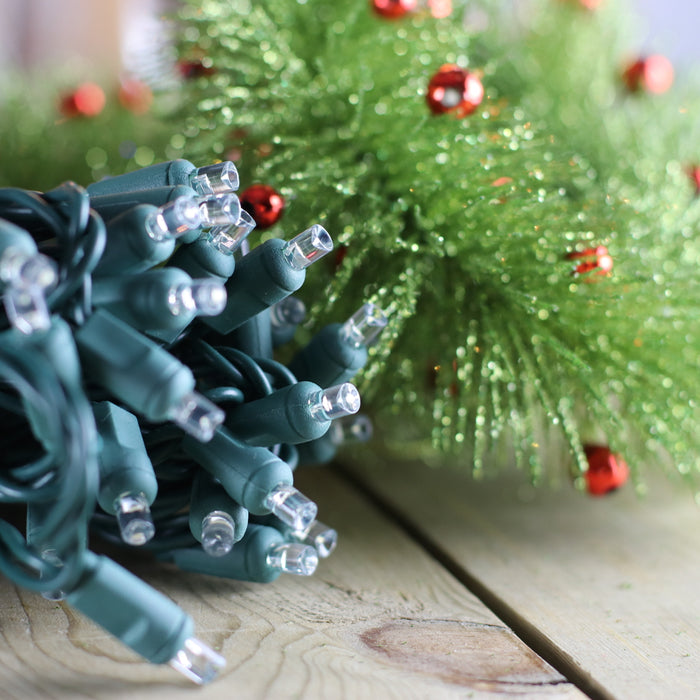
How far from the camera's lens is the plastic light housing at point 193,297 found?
7.9 inches

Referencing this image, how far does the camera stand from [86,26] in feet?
3.76

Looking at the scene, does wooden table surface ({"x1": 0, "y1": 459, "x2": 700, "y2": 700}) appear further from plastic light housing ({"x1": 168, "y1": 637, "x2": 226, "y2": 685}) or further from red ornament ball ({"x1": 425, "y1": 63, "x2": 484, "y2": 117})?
red ornament ball ({"x1": 425, "y1": 63, "x2": 484, "y2": 117})

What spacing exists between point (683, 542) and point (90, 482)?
10.8 inches

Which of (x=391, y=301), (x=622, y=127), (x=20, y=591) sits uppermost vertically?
(x=622, y=127)

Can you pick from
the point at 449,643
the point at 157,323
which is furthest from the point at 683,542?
the point at 157,323

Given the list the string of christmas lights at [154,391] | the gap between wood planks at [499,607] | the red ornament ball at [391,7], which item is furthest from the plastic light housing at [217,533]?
the red ornament ball at [391,7]

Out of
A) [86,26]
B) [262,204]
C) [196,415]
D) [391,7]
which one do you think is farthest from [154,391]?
[86,26]

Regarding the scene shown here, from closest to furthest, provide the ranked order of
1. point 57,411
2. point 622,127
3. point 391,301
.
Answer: point 57,411
point 391,301
point 622,127

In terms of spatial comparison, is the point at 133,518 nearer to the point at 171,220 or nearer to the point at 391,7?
the point at 171,220

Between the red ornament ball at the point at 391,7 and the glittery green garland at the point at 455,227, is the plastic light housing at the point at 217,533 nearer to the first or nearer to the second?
the glittery green garland at the point at 455,227

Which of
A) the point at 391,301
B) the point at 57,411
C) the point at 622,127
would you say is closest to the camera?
the point at 57,411

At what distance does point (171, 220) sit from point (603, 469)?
22 cm

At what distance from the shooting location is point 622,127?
1.34 feet

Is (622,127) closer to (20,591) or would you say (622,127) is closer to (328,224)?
(328,224)
